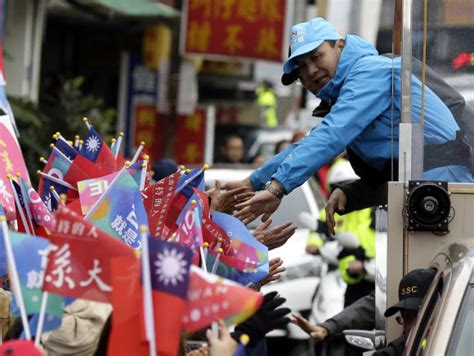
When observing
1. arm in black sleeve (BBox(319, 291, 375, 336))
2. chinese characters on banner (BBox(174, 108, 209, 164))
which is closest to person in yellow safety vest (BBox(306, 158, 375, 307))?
arm in black sleeve (BBox(319, 291, 375, 336))

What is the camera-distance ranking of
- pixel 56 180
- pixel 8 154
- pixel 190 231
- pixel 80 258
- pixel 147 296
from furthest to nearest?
pixel 8 154 → pixel 56 180 → pixel 190 231 → pixel 80 258 → pixel 147 296

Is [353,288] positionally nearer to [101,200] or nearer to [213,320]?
[101,200]

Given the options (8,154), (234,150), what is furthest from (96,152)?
(234,150)

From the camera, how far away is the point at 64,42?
77.2ft

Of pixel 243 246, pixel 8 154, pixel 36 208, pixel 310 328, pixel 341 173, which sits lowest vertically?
pixel 310 328

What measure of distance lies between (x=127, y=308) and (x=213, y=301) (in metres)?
0.28

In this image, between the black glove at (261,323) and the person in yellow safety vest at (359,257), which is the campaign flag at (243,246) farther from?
the person in yellow safety vest at (359,257)

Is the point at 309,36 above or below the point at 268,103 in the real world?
below

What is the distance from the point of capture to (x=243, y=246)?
18.7 ft

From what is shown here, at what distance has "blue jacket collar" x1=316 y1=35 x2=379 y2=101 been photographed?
6406 mm

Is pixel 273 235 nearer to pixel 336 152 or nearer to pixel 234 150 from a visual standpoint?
pixel 336 152

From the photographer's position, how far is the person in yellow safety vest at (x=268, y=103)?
1081 inches

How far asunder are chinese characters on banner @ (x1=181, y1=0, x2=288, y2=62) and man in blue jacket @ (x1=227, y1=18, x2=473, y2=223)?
12150mm

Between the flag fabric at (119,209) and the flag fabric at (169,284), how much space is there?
1122mm
